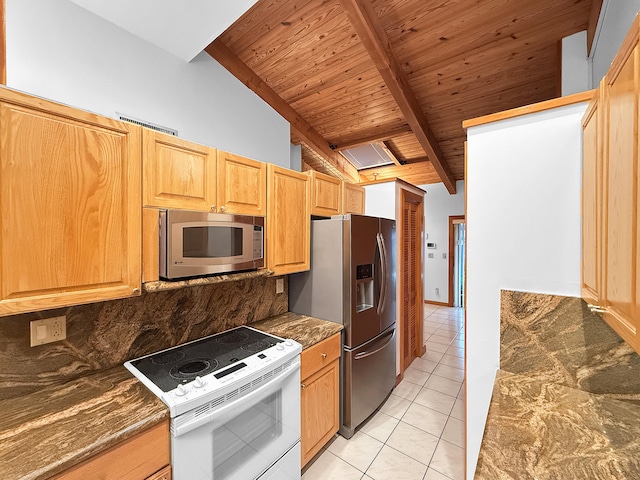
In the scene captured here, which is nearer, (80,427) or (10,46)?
(80,427)

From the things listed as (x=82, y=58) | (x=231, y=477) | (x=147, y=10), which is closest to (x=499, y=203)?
(x=231, y=477)

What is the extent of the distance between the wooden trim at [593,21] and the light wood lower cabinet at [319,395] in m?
3.00

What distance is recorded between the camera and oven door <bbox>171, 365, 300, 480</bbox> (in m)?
1.18

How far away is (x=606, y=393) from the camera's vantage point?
3.80 ft

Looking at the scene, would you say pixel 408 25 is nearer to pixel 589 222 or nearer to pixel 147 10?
pixel 147 10

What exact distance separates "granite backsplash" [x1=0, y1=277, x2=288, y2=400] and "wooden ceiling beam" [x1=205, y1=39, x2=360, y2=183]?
7.33ft

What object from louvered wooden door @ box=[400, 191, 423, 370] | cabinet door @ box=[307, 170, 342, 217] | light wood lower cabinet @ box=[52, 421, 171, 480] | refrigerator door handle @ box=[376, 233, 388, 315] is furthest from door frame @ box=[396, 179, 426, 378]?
light wood lower cabinet @ box=[52, 421, 171, 480]

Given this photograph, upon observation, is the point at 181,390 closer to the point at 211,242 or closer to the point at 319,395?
the point at 211,242

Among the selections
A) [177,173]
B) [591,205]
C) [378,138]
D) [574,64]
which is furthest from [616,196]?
[378,138]

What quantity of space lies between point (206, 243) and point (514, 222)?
1.65 metres

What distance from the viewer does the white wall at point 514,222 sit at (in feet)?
4.13

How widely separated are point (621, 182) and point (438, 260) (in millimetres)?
5857

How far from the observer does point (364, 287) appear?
2340 millimetres

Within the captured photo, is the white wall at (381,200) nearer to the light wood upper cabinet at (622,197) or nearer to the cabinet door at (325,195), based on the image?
the cabinet door at (325,195)
